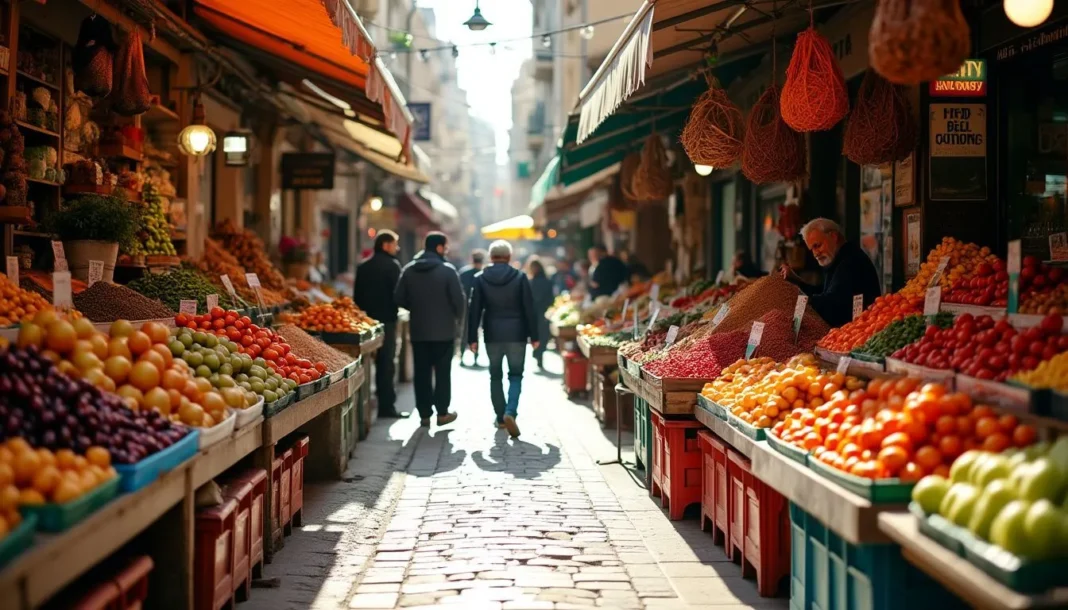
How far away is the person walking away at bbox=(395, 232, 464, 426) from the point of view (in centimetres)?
1348

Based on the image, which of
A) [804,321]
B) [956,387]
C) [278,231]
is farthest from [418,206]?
[956,387]

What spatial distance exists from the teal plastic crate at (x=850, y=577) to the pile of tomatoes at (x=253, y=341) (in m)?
4.09

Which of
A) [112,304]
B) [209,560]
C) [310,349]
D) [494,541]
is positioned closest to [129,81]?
[112,304]

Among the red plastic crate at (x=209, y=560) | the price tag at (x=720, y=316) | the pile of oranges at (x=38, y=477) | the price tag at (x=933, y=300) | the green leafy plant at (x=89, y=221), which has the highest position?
the green leafy plant at (x=89, y=221)

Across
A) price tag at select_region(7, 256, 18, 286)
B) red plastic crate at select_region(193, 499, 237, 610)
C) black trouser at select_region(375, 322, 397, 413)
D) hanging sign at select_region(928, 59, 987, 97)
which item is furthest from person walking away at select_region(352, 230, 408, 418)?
red plastic crate at select_region(193, 499, 237, 610)

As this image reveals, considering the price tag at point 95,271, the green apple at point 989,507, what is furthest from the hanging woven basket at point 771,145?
the green apple at point 989,507

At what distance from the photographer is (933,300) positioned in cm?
692

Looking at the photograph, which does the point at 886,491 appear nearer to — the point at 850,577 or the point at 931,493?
the point at 931,493

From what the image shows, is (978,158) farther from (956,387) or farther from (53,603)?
(53,603)

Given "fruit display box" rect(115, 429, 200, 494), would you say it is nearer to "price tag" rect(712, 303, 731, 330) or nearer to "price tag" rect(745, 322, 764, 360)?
"price tag" rect(745, 322, 764, 360)

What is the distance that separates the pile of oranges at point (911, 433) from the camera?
4.60 meters

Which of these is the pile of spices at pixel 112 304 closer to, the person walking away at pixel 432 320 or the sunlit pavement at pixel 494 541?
the sunlit pavement at pixel 494 541

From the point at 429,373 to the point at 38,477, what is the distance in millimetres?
9617

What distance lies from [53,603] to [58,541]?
79 centimetres
